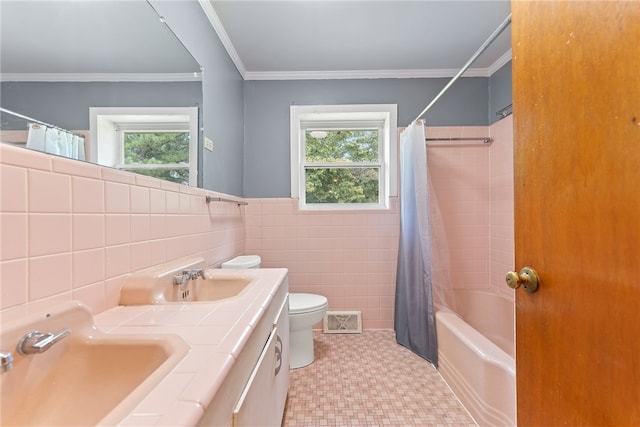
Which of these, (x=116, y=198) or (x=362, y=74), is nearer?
(x=116, y=198)

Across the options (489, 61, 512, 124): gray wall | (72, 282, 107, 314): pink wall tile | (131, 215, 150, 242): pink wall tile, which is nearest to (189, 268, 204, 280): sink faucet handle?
(131, 215, 150, 242): pink wall tile

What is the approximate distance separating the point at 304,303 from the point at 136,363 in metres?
1.31

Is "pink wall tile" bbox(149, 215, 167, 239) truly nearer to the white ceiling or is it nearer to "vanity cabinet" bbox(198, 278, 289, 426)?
"vanity cabinet" bbox(198, 278, 289, 426)

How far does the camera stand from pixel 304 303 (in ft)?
6.04

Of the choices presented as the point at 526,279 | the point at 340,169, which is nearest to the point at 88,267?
the point at 526,279

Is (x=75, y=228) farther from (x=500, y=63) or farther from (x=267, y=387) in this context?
(x=500, y=63)

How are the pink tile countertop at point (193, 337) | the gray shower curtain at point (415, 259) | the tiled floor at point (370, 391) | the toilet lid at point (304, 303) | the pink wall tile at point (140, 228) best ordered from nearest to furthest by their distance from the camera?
the pink tile countertop at point (193, 337) < the pink wall tile at point (140, 228) < the tiled floor at point (370, 391) < the toilet lid at point (304, 303) < the gray shower curtain at point (415, 259)

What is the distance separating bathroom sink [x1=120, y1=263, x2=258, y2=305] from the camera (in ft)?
2.89

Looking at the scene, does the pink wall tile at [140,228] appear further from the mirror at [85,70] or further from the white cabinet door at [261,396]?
the white cabinet door at [261,396]

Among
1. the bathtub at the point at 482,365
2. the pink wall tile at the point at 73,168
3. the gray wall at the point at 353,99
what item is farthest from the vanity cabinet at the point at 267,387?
the gray wall at the point at 353,99

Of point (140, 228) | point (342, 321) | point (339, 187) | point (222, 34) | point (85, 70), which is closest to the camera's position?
point (85, 70)

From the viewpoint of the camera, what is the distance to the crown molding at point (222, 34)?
1.63 m

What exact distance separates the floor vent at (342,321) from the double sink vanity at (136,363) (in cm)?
149

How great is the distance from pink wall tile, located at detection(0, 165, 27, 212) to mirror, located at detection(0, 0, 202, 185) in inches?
3.2
